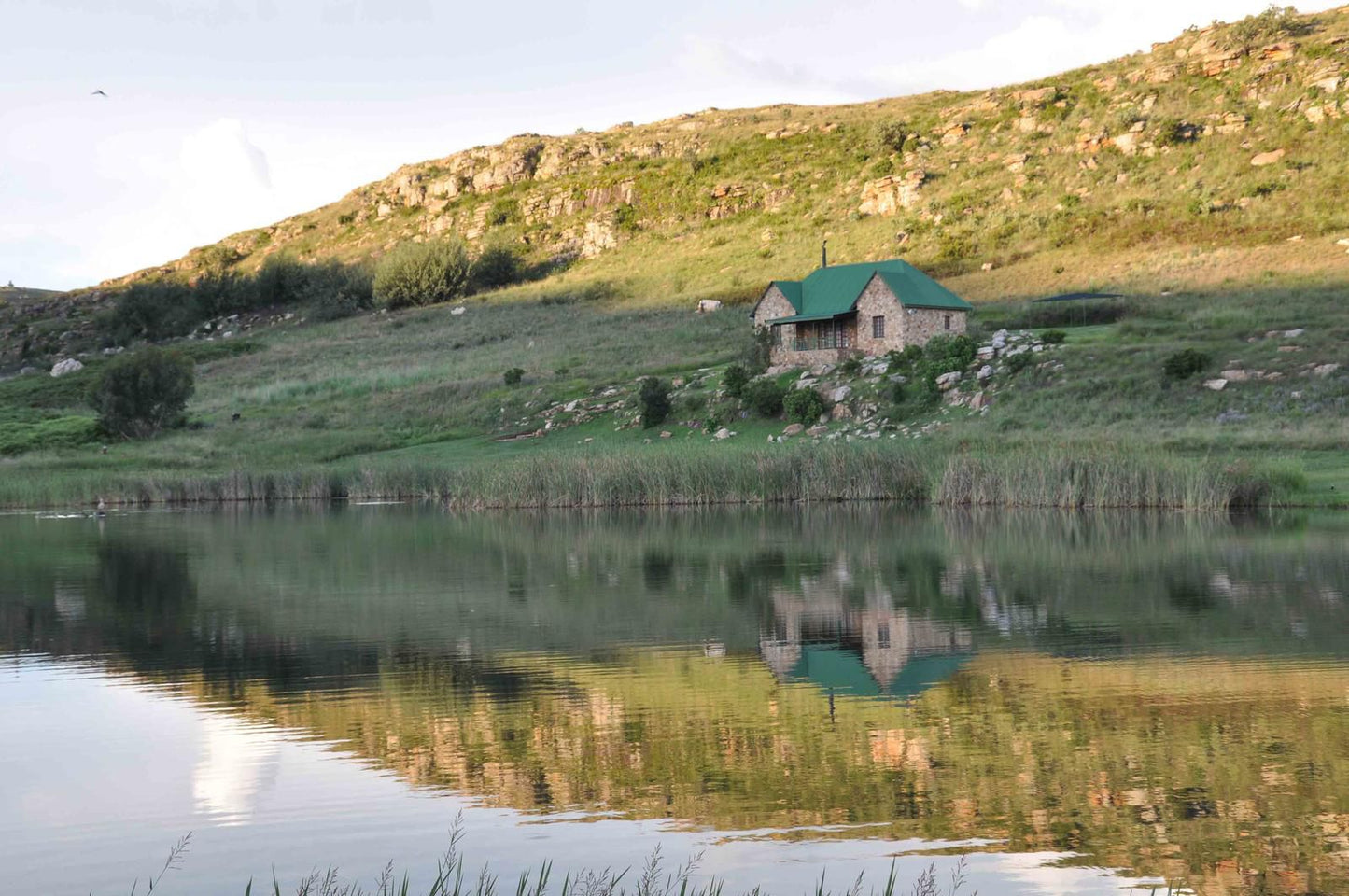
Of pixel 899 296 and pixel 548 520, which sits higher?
pixel 899 296

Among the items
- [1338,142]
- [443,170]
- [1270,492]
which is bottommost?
[1270,492]

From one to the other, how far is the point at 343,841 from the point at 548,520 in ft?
105

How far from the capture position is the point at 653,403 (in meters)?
60.9

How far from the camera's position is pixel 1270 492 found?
37.5m

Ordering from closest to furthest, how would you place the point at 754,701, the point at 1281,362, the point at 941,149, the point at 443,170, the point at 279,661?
the point at 754,701 → the point at 279,661 → the point at 1281,362 → the point at 941,149 → the point at 443,170

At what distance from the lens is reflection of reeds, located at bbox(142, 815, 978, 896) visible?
27.0 ft

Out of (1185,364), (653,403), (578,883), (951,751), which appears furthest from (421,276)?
(578,883)

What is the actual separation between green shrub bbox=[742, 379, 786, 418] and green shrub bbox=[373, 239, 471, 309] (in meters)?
56.6

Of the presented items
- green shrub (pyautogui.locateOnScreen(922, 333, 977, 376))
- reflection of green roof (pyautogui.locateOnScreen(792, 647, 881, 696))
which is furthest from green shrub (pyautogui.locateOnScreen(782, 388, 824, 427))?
reflection of green roof (pyautogui.locateOnScreen(792, 647, 881, 696))

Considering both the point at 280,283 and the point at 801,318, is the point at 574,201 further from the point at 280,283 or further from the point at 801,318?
the point at 801,318

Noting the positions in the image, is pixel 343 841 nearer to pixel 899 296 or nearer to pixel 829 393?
pixel 829 393

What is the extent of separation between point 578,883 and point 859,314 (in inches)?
2368

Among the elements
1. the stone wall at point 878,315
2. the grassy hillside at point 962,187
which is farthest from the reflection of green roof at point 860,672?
the grassy hillside at point 962,187

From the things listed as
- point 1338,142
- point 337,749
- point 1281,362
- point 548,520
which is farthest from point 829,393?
point 337,749
